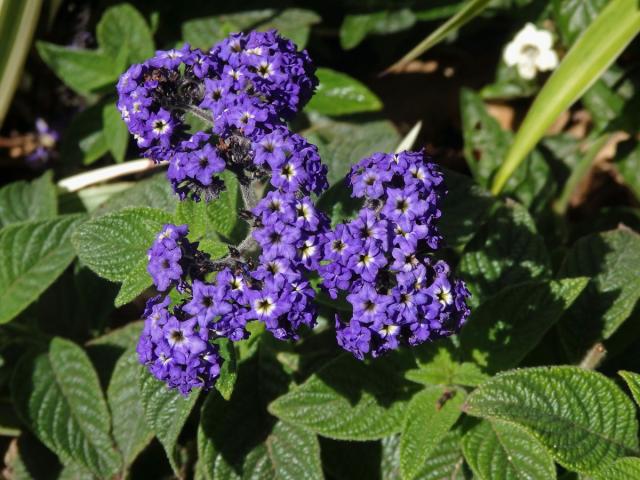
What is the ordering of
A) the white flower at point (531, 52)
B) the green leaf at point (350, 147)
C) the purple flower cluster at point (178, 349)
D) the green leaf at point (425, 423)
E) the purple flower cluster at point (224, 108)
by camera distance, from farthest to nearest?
the white flower at point (531, 52), the green leaf at point (350, 147), the green leaf at point (425, 423), the purple flower cluster at point (224, 108), the purple flower cluster at point (178, 349)

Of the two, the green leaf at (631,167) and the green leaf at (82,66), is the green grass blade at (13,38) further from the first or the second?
the green leaf at (631,167)

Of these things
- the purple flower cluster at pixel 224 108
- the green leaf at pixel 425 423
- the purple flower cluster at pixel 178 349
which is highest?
the purple flower cluster at pixel 224 108

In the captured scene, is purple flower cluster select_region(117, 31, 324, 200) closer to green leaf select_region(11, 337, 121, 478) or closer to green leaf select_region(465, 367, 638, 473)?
green leaf select_region(465, 367, 638, 473)

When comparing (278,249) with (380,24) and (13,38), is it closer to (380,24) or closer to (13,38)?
(13,38)

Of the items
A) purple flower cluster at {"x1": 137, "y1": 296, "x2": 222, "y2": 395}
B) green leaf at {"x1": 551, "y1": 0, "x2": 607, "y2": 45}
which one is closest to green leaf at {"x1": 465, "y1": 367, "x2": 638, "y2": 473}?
purple flower cluster at {"x1": 137, "y1": 296, "x2": 222, "y2": 395}

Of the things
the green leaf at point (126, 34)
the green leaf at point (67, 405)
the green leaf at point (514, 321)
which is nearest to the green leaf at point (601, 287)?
the green leaf at point (514, 321)

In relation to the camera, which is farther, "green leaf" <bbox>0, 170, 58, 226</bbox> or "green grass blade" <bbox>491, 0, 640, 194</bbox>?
"green leaf" <bbox>0, 170, 58, 226</bbox>
